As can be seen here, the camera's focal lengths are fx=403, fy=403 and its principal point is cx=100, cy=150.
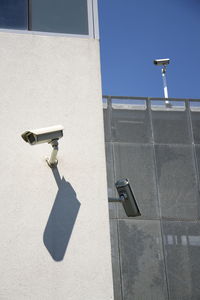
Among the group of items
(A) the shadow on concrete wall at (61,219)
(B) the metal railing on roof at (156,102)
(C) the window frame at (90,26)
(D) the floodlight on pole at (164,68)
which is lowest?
(A) the shadow on concrete wall at (61,219)

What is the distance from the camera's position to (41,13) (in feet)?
13.2

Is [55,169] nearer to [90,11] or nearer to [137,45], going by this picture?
[90,11]

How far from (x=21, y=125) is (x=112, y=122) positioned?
6.65 m

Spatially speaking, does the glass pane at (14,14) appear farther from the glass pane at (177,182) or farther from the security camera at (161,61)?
the security camera at (161,61)

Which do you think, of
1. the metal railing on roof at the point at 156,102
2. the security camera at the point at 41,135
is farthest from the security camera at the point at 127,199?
the metal railing on roof at the point at 156,102

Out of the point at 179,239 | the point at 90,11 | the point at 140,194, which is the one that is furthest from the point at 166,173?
the point at 90,11

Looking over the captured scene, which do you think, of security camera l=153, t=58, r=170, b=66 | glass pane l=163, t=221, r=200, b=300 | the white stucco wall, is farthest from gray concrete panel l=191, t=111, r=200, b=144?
the white stucco wall

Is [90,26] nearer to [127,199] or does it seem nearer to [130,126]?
[127,199]

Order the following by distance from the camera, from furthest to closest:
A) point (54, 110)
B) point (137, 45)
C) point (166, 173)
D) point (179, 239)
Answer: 1. point (137, 45)
2. point (166, 173)
3. point (179, 239)
4. point (54, 110)

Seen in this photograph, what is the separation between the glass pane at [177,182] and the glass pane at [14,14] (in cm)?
623

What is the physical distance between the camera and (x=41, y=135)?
311cm

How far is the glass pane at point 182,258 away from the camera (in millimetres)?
8430

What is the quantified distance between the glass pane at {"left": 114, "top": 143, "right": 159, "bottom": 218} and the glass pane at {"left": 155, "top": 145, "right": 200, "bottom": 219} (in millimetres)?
195

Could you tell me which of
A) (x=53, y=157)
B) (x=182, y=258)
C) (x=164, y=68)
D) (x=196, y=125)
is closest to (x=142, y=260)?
(x=182, y=258)
